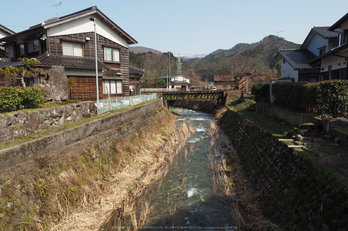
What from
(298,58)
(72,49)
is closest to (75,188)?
(72,49)

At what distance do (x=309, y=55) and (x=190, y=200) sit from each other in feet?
82.5

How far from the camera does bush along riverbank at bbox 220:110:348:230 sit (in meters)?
5.45

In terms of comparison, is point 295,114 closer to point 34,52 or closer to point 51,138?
point 51,138

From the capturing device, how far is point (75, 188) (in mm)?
8602

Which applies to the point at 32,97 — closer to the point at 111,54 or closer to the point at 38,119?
the point at 38,119

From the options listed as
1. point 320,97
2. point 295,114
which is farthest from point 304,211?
point 295,114

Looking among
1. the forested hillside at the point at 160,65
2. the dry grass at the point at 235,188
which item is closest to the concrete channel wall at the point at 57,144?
the dry grass at the point at 235,188

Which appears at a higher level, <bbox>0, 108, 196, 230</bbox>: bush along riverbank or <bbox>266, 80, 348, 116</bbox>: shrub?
<bbox>266, 80, 348, 116</bbox>: shrub

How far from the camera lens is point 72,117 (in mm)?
11844

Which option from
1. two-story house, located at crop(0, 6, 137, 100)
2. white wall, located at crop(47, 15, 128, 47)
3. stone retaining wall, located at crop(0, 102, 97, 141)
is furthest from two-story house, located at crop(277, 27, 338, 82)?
stone retaining wall, located at crop(0, 102, 97, 141)

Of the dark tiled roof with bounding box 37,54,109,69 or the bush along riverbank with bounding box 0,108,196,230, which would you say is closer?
the bush along riverbank with bounding box 0,108,196,230

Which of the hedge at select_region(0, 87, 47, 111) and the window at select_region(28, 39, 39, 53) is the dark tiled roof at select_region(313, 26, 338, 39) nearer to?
the hedge at select_region(0, 87, 47, 111)

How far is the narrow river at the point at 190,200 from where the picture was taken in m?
8.24

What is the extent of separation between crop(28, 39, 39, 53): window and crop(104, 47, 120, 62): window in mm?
6311
